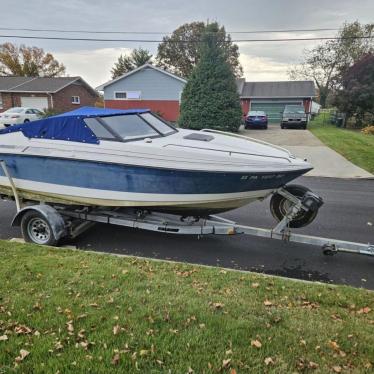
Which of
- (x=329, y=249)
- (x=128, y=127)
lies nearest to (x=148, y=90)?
(x=128, y=127)

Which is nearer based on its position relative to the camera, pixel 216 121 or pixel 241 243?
pixel 241 243

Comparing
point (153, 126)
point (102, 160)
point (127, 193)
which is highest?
point (153, 126)

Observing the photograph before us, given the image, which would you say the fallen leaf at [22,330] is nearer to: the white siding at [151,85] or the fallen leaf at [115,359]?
the fallen leaf at [115,359]

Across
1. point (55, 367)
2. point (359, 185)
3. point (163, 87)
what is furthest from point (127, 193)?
point (163, 87)

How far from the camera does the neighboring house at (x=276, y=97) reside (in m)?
35.6

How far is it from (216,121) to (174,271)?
18639 mm

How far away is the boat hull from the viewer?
203 inches

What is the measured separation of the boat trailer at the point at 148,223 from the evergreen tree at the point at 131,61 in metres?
46.3

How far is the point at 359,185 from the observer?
1043 cm

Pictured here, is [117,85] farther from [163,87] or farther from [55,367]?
[55,367]

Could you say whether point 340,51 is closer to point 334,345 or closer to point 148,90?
point 148,90

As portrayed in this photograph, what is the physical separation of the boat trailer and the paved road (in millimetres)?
294

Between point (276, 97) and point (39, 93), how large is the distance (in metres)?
21.9

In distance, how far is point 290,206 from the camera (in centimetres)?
567
